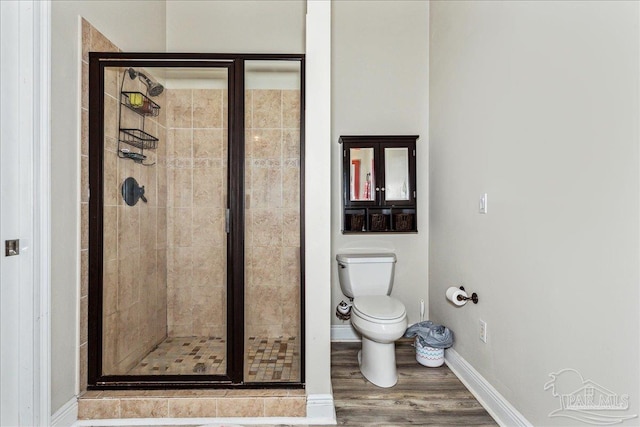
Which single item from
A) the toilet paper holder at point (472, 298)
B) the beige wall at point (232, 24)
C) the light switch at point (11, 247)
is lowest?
the toilet paper holder at point (472, 298)

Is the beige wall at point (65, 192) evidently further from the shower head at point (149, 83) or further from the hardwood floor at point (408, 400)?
the hardwood floor at point (408, 400)

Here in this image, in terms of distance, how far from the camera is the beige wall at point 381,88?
9.53 feet

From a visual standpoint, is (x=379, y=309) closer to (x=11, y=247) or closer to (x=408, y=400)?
(x=408, y=400)

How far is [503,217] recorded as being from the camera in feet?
5.93

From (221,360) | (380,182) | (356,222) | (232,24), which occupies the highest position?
(232,24)

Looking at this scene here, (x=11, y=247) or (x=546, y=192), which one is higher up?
(x=546, y=192)

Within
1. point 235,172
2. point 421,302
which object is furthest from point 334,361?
point 235,172

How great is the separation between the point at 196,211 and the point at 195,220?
57mm

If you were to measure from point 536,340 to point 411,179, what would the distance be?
5.08 feet

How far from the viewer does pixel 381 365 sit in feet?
7.12

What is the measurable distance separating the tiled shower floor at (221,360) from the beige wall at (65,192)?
1.24ft

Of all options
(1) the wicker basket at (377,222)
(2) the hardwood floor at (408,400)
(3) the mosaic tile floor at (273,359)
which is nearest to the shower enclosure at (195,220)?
(3) the mosaic tile floor at (273,359)

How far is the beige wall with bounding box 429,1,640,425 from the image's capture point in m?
1.14

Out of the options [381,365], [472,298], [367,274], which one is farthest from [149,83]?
[472,298]
